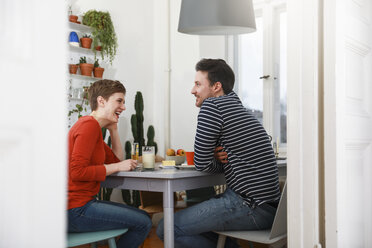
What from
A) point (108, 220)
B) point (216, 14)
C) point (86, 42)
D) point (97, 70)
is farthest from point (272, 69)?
point (108, 220)

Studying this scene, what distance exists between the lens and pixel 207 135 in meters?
2.21

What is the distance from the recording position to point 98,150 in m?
2.23

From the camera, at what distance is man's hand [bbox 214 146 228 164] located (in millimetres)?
2244

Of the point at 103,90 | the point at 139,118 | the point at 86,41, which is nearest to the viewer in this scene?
the point at 103,90

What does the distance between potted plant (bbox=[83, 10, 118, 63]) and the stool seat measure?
10.4 feet

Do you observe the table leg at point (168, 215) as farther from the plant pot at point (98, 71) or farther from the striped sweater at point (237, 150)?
the plant pot at point (98, 71)

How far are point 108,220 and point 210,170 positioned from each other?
1.91ft

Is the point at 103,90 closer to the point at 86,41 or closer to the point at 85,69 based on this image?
the point at 85,69

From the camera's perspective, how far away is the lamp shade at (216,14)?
9.76ft
